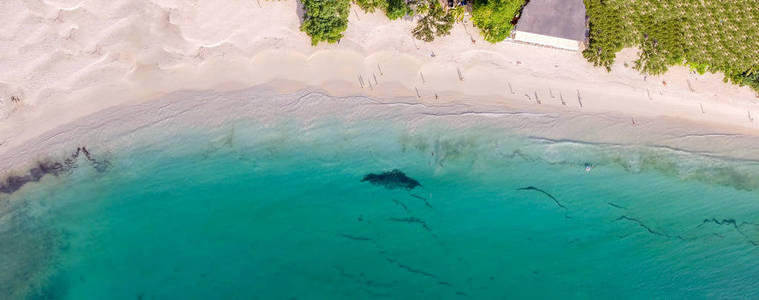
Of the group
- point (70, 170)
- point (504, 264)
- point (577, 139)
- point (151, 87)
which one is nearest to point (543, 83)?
point (577, 139)

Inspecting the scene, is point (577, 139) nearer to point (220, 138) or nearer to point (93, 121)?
point (220, 138)

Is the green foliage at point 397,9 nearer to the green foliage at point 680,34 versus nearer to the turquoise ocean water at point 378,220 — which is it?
the turquoise ocean water at point 378,220

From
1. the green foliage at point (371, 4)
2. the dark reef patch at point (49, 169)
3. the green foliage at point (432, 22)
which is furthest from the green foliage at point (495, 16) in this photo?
the dark reef patch at point (49, 169)

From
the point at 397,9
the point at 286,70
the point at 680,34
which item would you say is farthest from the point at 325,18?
the point at 680,34

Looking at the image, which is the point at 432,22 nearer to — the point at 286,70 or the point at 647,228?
the point at 286,70

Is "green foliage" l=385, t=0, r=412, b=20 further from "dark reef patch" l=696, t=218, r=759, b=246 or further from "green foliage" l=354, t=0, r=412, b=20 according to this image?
"dark reef patch" l=696, t=218, r=759, b=246

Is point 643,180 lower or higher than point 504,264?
higher
